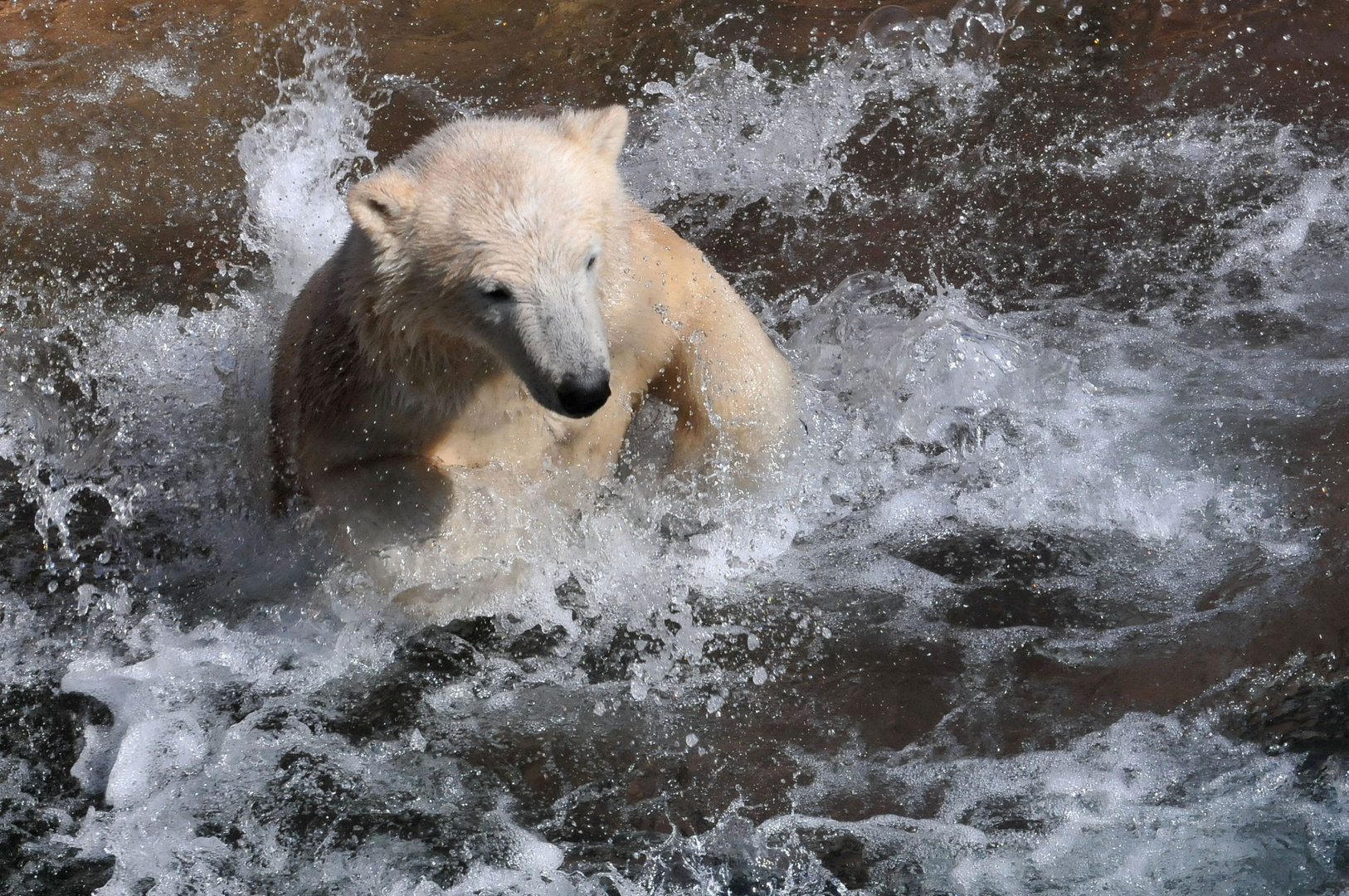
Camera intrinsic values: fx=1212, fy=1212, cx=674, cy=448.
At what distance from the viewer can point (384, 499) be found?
338 cm

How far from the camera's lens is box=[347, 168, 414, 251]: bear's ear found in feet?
9.50

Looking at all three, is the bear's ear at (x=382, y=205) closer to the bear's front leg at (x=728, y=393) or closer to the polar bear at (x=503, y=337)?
the polar bear at (x=503, y=337)

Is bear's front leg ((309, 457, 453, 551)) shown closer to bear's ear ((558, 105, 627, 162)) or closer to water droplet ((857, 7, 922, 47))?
bear's ear ((558, 105, 627, 162))

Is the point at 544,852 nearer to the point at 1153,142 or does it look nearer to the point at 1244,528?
the point at 1244,528

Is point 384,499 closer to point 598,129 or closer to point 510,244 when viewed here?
point 510,244

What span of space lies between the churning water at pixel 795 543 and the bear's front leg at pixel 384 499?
12 centimetres

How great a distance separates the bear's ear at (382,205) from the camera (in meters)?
2.90

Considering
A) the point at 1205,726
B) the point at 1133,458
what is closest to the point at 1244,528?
the point at 1133,458

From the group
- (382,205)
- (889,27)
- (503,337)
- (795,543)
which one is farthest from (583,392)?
(889,27)

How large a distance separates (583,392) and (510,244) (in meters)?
0.40

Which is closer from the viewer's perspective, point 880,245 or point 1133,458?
point 1133,458

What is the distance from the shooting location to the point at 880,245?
4801 millimetres

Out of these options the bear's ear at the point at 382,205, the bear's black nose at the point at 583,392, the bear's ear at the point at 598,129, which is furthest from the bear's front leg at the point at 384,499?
the bear's ear at the point at 598,129

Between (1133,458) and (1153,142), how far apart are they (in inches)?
68.0
